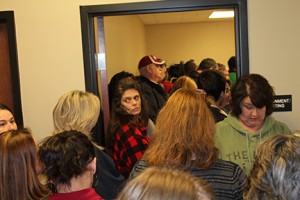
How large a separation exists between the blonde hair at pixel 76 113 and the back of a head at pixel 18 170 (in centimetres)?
41

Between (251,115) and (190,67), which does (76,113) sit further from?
(190,67)

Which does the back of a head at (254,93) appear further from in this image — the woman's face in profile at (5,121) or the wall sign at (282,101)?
the woman's face in profile at (5,121)

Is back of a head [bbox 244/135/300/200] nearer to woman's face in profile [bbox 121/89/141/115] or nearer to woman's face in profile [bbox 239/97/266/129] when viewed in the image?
woman's face in profile [bbox 239/97/266/129]

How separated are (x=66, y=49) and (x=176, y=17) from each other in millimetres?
5096

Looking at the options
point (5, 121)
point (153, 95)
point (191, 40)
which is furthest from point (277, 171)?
point (191, 40)

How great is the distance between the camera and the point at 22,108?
2.93m

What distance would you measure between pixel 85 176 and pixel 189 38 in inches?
300

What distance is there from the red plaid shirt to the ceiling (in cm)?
503

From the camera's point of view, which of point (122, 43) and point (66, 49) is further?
point (122, 43)

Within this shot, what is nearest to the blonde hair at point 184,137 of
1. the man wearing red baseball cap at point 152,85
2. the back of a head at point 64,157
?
the back of a head at point 64,157

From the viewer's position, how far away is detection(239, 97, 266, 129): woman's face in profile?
216 cm

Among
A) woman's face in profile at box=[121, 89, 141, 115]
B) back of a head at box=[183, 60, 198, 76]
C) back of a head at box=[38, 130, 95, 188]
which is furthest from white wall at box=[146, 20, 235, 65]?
back of a head at box=[38, 130, 95, 188]

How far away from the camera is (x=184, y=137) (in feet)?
4.99

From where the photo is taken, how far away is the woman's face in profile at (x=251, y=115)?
2156 mm
